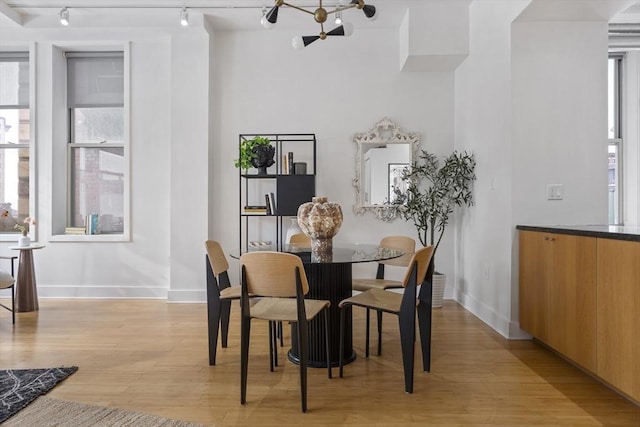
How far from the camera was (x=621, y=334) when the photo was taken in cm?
202

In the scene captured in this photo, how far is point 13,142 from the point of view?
491 centimetres

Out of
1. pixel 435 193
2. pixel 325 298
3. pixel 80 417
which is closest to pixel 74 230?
pixel 80 417

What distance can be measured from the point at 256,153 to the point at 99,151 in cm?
219

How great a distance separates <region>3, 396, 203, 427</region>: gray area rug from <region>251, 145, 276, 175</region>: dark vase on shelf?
280 cm

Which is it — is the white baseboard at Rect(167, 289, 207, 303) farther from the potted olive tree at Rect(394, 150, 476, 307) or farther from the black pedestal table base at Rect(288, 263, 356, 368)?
the potted olive tree at Rect(394, 150, 476, 307)

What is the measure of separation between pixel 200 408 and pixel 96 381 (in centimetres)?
83

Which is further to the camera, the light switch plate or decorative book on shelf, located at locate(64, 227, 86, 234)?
decorative book on shelf, located at locate(64, 227, 86, 234)

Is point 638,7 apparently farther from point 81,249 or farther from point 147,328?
point 81,249

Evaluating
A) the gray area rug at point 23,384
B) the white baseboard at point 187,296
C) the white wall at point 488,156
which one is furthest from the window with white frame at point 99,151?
the white wall at point 488,156

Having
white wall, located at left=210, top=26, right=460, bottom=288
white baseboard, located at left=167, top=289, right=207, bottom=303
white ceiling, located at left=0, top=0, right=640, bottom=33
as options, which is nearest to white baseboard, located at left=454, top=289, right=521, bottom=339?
white wall, located at left=210, top=26, right=460, bottom=288

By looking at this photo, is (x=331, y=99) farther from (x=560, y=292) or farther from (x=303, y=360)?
(x=303, y=360)

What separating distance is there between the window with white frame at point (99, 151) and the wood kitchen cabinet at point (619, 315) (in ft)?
16.2

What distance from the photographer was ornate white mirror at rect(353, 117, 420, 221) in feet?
15.3

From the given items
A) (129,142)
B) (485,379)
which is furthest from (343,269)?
(129,142)
